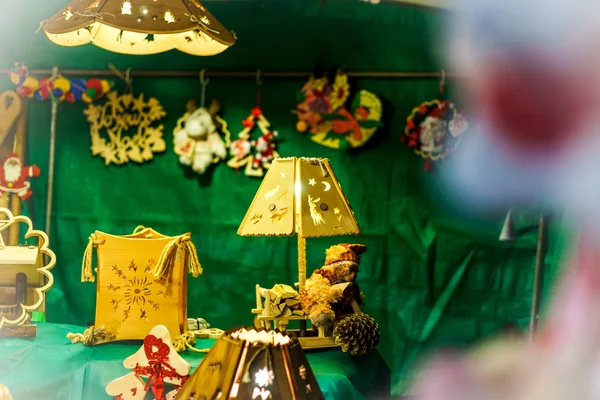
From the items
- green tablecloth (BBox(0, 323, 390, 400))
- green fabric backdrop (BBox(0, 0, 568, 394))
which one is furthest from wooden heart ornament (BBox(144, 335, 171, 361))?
green fabric backdrop (BBox(0, 0, 568, 394))

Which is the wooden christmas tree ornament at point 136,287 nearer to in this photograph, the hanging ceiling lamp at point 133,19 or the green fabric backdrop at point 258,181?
the hanging ceiling lamp at point 133,19

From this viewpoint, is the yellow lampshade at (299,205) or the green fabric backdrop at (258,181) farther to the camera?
the green fabric backdrop at (258,181)

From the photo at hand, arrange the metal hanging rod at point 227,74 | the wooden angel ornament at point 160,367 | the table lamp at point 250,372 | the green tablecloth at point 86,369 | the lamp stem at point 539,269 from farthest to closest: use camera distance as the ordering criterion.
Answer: the metal hanging rod at point 227,74 < the green tablecloth at point 86,369 < the wooden angel ornament at point 160,367 < the table lamp at point 250,372 < the lamp stem at point 539,269

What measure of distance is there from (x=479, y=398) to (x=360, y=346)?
0.83 m

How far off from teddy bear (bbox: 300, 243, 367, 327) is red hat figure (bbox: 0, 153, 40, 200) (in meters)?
1.14

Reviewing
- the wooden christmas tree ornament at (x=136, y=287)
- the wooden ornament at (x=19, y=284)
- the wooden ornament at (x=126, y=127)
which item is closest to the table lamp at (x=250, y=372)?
the wooden christmas tree ornament at (x=136, y=287)

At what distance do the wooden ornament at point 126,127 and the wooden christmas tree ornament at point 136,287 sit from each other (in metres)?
0.82

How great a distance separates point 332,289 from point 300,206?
0.48 ft

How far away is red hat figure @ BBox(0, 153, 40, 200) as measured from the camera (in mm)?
1935

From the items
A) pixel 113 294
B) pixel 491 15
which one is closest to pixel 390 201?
pixel 113 294

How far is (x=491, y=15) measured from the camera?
1.13ft

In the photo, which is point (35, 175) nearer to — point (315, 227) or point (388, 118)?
point (388, 118)

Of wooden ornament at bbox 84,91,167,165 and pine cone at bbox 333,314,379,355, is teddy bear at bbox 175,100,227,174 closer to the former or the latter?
wooden ornament at bbox 84,91,167,165

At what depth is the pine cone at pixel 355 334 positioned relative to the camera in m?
1.10
